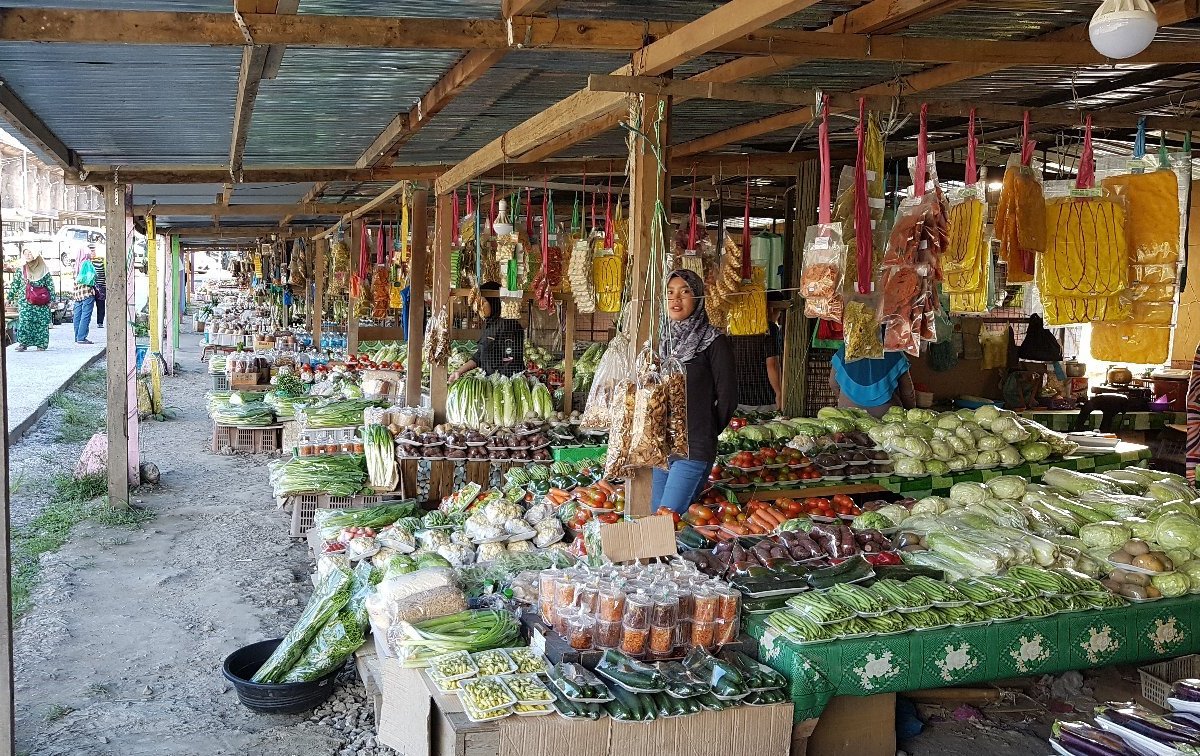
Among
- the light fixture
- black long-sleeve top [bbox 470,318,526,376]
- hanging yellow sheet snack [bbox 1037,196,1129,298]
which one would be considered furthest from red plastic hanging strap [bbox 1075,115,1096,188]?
black long-sleeve top [bbox 470,318,526,376]

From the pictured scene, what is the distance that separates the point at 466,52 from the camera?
425 centimetres

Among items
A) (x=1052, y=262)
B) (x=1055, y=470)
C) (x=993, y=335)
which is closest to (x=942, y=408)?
(x=993, y=335)

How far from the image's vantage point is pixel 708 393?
4938 millimetres

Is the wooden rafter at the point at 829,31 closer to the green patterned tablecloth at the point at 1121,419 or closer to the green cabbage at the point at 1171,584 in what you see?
the green cabbage at the point at 1171,584

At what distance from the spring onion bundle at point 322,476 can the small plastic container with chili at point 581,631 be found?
417 centimetres

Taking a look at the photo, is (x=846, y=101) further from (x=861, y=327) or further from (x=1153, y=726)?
(x=1153, y=726)

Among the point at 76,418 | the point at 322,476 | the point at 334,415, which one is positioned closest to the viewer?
the point at 322,476

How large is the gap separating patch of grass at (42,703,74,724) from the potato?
5073mm

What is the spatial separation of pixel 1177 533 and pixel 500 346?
9628 millimetres

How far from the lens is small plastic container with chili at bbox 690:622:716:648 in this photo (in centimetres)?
347

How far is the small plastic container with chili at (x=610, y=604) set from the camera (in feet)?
11.2

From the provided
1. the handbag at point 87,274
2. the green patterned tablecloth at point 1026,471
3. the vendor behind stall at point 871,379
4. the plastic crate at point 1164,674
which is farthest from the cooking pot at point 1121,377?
the handbag at point 87,274

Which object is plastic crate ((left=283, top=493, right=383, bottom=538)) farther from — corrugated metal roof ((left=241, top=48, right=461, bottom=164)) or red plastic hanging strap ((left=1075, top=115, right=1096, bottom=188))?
red plastic hanging strap ((left=1075, top=115, right=1096, bottom=188))

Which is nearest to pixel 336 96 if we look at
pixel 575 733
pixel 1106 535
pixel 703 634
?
pixel 703 634
